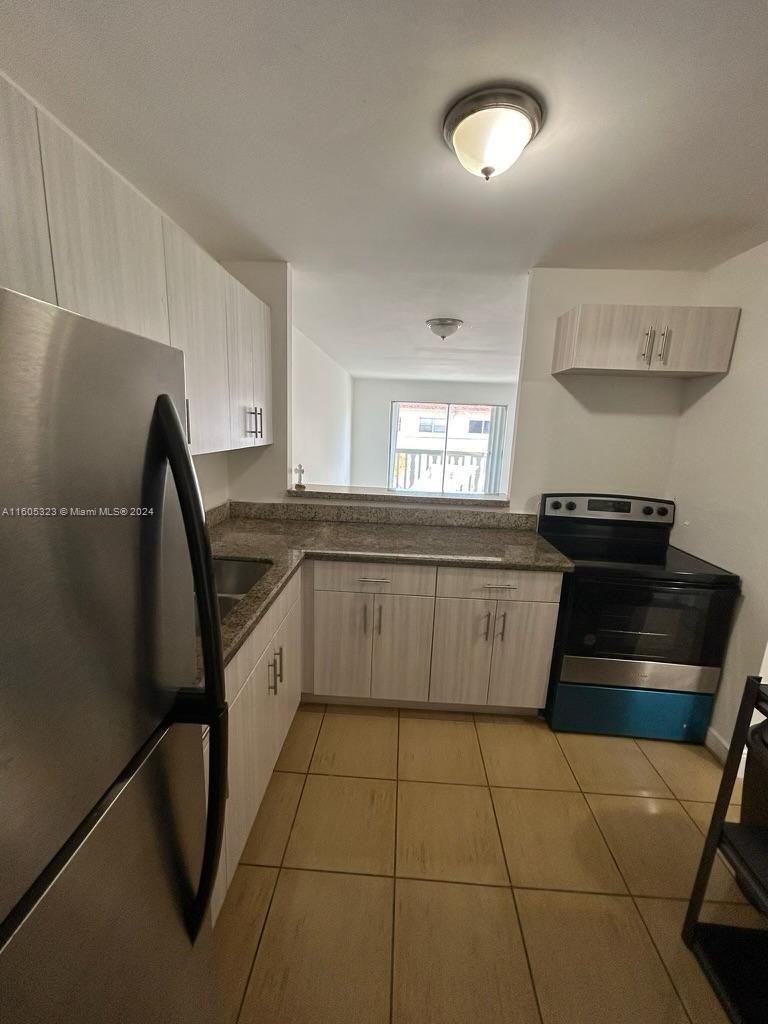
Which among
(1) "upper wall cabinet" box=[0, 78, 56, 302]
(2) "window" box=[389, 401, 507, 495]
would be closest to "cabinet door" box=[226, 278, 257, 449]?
(1) "upper wall cabinet" box=[0, 78, 56, 302]

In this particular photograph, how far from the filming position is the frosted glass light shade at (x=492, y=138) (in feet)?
3.57

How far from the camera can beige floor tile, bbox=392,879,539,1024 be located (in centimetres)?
110

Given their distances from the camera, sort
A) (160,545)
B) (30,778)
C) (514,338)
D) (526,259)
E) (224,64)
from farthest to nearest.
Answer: (514,338)
(526,259)
(224,64)
(160,545)
(30,778)

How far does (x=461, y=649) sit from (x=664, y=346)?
5.67 feet

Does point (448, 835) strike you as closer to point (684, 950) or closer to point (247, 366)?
point (684, 950)

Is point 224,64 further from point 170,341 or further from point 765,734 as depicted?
point 765,734

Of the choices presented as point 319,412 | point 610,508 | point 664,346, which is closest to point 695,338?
point 664,346

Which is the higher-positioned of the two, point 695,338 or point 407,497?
point 695,338

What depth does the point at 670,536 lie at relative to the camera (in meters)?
2.36

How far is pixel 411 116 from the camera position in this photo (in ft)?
3.81

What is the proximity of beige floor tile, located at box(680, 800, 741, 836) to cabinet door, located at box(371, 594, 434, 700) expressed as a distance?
115 cm

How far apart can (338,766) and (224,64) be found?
7.77ft

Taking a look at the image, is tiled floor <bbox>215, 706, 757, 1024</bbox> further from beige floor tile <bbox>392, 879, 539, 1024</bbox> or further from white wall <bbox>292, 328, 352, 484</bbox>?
white wall <bbox>292, 328, 352, 484</bbox>

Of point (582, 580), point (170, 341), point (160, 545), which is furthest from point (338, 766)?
point (170, 341)
